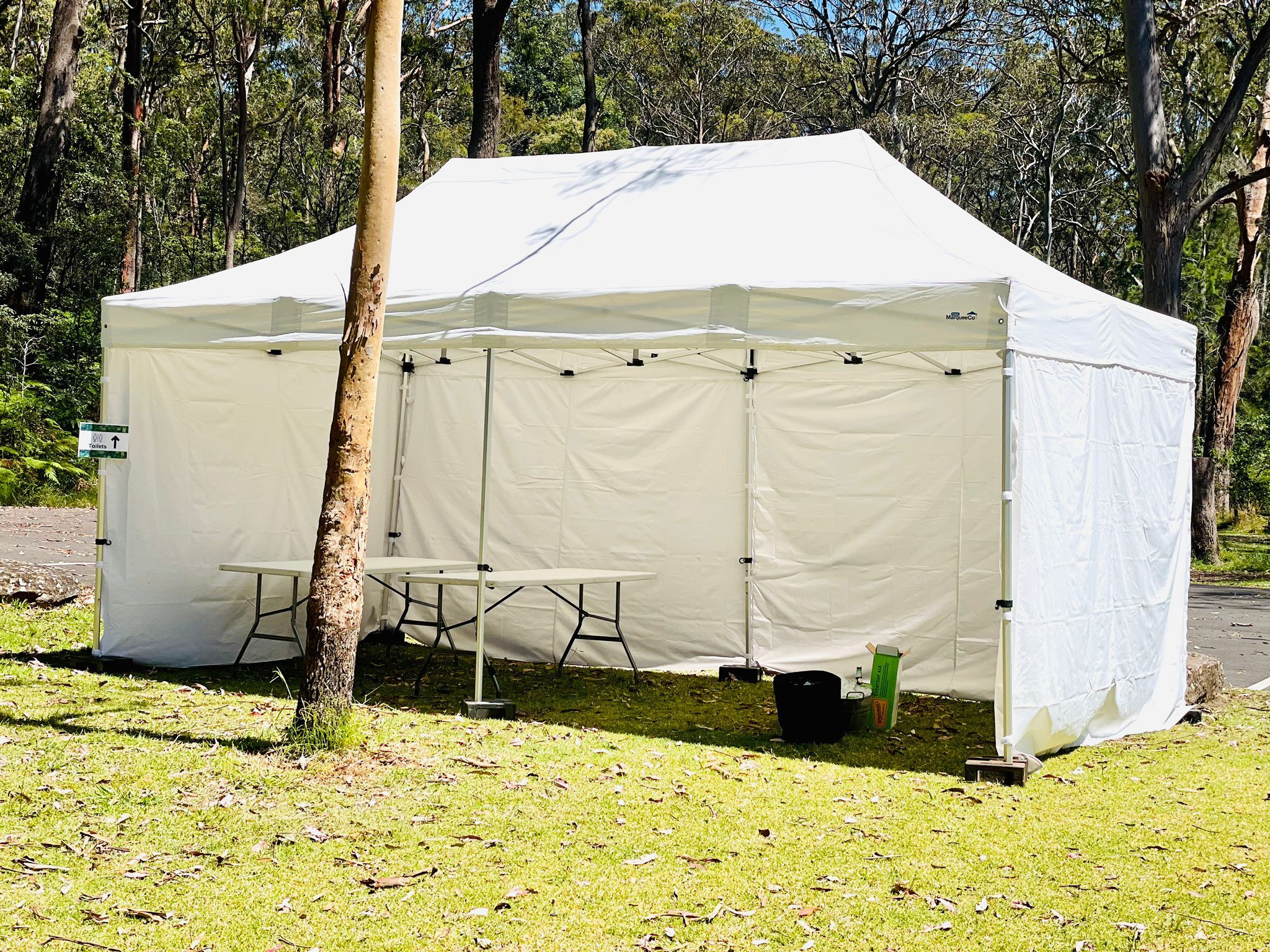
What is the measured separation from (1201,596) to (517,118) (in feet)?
62.5

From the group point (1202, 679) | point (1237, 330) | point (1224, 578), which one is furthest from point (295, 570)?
point (1237, 330)

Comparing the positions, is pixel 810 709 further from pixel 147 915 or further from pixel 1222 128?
pixel 1222 128

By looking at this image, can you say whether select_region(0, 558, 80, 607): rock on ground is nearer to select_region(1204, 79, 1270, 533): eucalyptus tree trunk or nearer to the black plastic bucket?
the black plastic bucket

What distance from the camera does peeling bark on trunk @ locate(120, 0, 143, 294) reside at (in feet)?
66.0

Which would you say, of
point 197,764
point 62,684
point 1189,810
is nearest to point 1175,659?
point 1189,810

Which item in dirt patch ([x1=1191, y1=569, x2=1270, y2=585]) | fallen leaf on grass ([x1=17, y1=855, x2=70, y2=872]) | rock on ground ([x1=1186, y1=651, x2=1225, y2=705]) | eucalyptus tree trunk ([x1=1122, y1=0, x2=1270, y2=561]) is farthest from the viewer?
dirt patch ([x1=1191, y1=569, x2=1270, y2=585])

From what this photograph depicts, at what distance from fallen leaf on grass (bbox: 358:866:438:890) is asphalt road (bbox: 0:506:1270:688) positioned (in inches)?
222

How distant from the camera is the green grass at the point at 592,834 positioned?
317 cm

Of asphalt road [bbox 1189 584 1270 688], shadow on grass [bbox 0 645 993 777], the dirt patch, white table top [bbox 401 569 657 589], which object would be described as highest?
white table top [bbox 401 569 657 589]

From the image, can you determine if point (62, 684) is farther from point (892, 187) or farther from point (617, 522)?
point (892, 187)

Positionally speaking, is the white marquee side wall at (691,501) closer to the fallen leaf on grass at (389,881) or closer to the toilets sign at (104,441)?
the toilets sign at (104,441)

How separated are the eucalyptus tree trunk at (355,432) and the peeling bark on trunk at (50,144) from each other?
15267mm

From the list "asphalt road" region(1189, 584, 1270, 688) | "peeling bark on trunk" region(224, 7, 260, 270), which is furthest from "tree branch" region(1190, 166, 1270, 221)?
"peeling bark on trunk" region(224, 7, 260, 270)

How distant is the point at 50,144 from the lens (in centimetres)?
1808
